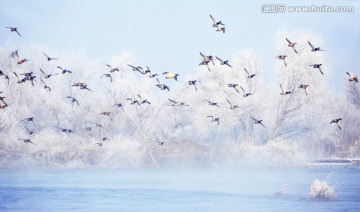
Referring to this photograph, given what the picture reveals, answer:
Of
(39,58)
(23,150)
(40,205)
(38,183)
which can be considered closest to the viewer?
(40,205)

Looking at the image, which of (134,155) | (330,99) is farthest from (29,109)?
(330,99)

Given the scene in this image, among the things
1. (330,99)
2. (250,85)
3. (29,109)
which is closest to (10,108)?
(29,109)

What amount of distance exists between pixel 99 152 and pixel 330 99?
21150 millimetres

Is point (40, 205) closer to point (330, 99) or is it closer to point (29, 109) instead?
point (29, 109)

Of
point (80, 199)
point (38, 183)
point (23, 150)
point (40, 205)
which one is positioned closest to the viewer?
point (40, 205)

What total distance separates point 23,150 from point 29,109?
15.7 feet

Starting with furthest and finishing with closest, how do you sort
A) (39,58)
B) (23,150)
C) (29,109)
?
(39,58), (29,109), (23,150)

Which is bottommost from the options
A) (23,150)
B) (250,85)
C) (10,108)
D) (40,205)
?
(40,205)

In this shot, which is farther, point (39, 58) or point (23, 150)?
point (39, 58)

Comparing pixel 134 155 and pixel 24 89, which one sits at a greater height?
pixel 24 89

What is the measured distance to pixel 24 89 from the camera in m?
47.8

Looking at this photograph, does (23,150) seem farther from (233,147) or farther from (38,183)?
(233,147)

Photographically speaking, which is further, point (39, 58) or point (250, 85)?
point (39, 58)

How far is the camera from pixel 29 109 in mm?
47312
